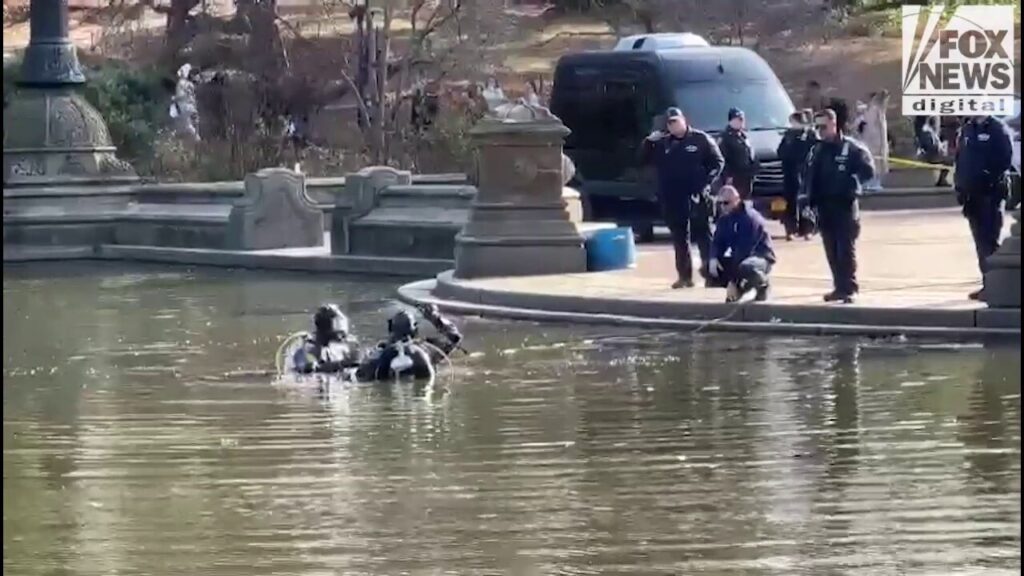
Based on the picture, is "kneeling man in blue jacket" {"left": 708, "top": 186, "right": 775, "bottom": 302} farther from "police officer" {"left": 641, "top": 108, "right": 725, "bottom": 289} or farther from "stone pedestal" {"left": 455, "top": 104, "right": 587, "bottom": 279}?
"stone pedestal" {"left": 455, "top": 104, "right": 587, "bottom": 279}

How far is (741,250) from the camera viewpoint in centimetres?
1781

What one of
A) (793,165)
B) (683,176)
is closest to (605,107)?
(793,165)

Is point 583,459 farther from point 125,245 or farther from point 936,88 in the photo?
point 936,88

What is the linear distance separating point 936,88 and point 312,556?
3565 cm

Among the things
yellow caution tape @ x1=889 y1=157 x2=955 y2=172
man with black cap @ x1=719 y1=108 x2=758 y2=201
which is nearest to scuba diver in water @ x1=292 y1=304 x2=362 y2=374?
man with black cap @ x1=719 y1=108 x2=758 y2=201

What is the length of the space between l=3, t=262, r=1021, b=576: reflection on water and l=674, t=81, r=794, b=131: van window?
11187 mm

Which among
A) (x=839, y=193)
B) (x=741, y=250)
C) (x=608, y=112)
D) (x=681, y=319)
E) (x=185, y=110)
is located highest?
(x=185, y=110)

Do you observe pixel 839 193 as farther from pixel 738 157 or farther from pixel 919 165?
pixel 919 165

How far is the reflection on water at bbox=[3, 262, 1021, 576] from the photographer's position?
855 centimetres

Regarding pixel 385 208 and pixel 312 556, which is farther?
pixel 385 208

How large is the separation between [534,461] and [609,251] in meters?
11.5

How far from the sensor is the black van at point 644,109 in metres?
28.0

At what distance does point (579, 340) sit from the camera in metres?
16.9

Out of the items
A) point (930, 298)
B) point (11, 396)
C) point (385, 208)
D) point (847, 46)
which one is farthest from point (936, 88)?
point (11, 396)
